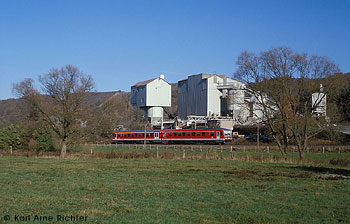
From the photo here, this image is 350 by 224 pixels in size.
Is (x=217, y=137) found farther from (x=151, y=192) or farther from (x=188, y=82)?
(x=151, y=192)

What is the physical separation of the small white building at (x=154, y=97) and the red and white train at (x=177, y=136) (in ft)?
49.7

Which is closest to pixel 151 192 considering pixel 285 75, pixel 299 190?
pixel 299 190

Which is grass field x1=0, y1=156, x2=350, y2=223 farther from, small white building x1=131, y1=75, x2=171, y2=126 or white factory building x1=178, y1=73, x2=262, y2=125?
small white building x1=131, y1=75, x2=171, y2=126

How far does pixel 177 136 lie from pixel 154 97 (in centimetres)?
2406

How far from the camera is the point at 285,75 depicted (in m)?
30.8

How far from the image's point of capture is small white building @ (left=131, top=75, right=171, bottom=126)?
3337 inches

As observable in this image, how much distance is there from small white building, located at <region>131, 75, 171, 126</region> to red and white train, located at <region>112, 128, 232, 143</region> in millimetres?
15140

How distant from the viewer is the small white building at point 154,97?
278ft

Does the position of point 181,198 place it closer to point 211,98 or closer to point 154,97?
point 211,98

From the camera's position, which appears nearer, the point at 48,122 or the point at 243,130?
the point at 48,122

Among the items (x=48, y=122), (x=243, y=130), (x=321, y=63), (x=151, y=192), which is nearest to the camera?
(x=151, y=192)

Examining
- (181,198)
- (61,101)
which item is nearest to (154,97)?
(61,101)

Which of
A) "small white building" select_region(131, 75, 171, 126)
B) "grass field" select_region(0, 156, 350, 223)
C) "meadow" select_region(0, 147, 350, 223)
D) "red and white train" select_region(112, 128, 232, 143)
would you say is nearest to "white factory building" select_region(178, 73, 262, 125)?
"small white building" select_region(131, 75, 171, 126)

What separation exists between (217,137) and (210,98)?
21615mm
